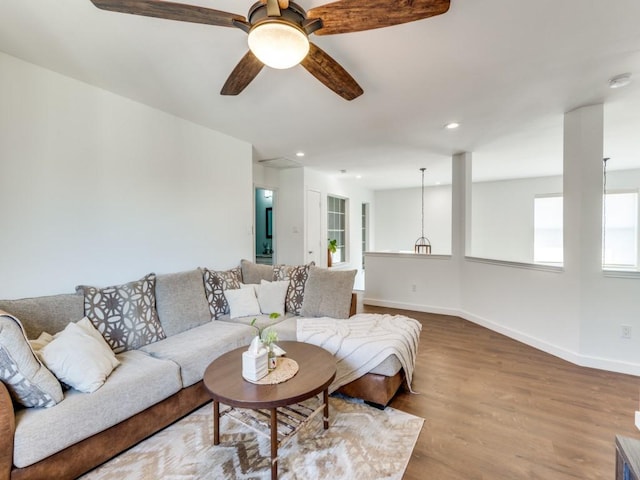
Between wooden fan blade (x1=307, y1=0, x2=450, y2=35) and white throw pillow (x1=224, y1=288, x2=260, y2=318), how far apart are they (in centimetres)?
255

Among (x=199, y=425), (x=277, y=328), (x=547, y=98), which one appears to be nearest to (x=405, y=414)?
(x=277, y=328)

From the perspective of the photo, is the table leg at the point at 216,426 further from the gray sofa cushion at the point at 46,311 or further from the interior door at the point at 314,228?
the interior door at the point at 314,228

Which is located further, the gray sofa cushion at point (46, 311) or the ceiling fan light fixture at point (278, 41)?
the gray sofa cushion at point (46, 311)

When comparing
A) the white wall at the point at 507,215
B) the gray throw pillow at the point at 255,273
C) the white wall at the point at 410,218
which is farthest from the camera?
the white wall at the point at 410,218

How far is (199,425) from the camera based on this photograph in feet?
6.75

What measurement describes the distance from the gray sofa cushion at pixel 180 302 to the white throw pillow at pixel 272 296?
57 cm

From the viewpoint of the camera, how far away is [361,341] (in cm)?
234

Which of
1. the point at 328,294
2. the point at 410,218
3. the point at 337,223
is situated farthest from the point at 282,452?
the point at 410,218

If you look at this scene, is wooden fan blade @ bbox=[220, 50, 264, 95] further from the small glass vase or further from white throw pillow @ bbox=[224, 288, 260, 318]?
white throw pillow @ bbox=[224, 288, 260, 318]

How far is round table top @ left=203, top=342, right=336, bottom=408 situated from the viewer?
1545 millimetres

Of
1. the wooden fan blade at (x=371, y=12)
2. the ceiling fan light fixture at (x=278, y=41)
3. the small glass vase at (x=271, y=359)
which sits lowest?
the small glass vase at (x=271, y=359)

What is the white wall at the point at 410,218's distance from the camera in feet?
24.9

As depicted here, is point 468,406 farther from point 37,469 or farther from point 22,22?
point 22,22

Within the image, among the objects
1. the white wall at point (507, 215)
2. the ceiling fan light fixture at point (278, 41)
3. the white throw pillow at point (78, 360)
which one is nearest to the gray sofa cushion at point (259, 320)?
the white throw pillow at point (78, 360)
